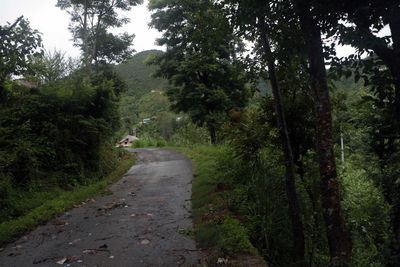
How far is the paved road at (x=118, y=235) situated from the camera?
6.03m

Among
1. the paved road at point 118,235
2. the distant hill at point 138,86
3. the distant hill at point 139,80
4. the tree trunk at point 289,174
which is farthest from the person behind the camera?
the distant hill at point 139,80

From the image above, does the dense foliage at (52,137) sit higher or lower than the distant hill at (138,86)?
lower

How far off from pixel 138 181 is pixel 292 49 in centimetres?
903

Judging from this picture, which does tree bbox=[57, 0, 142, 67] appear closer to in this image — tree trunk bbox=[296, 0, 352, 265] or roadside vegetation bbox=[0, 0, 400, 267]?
roadside vegetation bbox=[0, 0, 400, 267]

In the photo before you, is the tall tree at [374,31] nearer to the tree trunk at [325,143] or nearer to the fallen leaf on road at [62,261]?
the tree trunk at [325,143]

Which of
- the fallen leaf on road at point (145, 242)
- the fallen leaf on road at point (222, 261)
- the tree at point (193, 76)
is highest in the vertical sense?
the tree at point (193, 76)

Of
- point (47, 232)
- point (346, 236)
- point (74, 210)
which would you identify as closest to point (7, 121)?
point (74, 210)

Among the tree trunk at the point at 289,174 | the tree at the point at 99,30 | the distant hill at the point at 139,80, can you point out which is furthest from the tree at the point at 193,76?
the distant hill at the point at 139,80

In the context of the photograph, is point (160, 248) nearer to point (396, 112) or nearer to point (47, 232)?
point (47, 232)

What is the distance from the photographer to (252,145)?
9.00m

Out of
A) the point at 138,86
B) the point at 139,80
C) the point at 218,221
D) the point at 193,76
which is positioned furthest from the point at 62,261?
the point at 139,80

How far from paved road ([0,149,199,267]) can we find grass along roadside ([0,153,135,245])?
23 cm

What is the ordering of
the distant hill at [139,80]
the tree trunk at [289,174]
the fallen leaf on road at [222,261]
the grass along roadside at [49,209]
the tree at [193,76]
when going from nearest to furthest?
the fallen leaf on road at [222,261] → the tree trunk at [289,174] → the grass along roadside at [49,209] → the tree at [193,76] → the distant hill at [139,80]

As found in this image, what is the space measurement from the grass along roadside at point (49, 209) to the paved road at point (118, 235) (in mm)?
232
